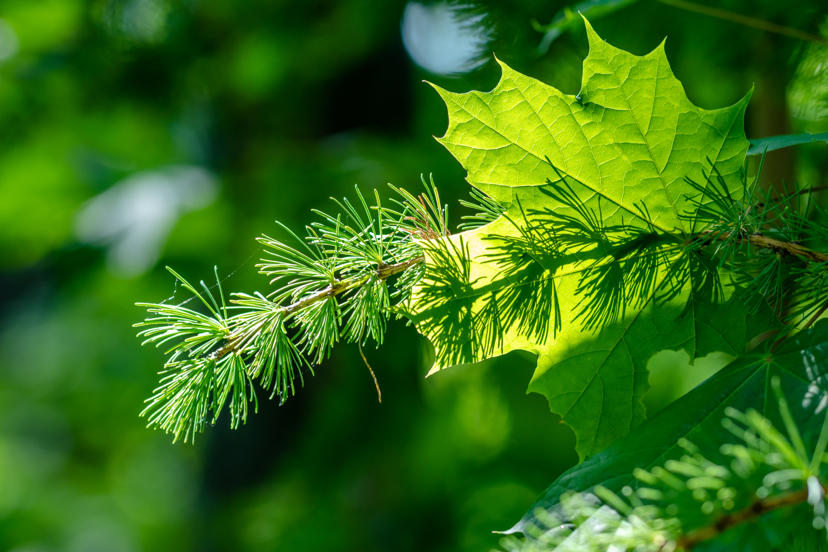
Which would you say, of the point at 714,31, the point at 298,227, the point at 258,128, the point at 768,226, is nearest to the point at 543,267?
the point at 768,226

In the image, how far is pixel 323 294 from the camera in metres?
0.46

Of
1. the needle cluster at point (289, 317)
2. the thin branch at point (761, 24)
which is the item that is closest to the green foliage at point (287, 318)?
the needle cluster at point (289, 317)

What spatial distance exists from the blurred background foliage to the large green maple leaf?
0.58 meters

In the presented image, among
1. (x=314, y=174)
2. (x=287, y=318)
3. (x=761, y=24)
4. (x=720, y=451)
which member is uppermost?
(x=314, y=174)

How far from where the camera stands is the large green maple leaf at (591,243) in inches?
16.4

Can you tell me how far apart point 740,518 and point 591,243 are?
9.3 inches

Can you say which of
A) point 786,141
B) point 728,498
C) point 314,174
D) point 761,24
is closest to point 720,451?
point 728,498

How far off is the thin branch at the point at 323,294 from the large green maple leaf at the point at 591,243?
0.13 feet

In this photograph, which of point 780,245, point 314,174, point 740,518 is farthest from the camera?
point 314,174

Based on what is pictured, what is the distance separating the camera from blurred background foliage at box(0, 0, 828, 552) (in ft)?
3.55

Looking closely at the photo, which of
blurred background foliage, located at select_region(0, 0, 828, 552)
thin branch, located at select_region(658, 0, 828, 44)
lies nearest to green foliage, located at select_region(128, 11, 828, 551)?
thin branch, located at select_region(658, 0, 828, 44)

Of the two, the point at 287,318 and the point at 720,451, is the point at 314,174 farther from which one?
the point at 720,451

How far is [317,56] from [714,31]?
1.81 meters

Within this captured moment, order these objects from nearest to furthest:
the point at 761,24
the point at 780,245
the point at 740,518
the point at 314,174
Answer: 1. the point at 740,518
2. the point at 780,245
3. the point at 761,24
4. the point at 314,174
